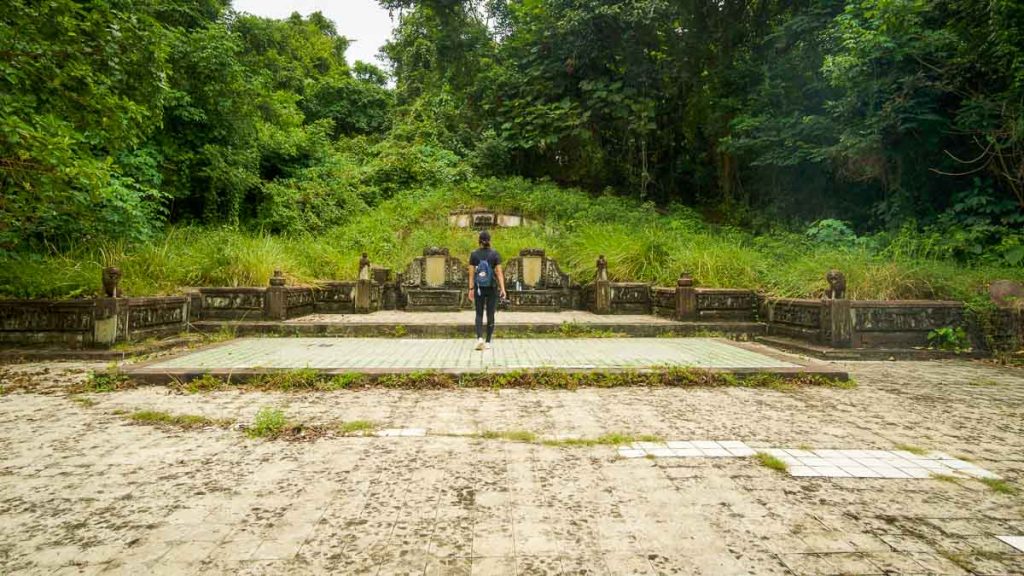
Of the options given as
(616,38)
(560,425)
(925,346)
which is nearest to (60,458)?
(560,425)

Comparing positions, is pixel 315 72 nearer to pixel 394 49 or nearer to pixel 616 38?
pixel 394 49

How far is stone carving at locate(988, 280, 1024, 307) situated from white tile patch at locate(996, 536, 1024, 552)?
24.9 feet

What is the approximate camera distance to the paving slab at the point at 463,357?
5.56 m

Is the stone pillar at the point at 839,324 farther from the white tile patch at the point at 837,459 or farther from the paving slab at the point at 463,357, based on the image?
the white tile patch at the point at 837,459

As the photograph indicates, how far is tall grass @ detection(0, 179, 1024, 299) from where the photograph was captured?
807 centimetres

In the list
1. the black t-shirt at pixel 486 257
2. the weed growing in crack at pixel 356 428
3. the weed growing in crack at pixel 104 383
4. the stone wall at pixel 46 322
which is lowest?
the weed growing in crack at pixel 356 428

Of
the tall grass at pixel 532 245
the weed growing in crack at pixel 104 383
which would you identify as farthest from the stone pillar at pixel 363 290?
the weed growing in crack at pixel 104 383

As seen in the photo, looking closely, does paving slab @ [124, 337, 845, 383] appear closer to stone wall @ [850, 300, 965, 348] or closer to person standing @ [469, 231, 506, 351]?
person standing @ [469, 231, 506, 351]

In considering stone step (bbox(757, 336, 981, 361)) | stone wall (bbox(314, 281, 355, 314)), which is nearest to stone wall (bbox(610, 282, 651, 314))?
stone step (bbox(757, 336, 981, 361))

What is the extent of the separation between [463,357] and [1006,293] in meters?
8.77

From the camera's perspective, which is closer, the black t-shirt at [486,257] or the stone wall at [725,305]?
the black t-shirt at [486,257]

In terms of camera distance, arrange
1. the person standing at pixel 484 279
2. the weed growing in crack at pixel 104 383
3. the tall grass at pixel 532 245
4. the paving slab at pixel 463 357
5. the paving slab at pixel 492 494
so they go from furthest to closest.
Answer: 1. the tall grass at pixel 532 245
2. the person standing at pixel 484 279
3. the paving slab at pixel 463 357
4. the weed growing in crack at pixel 104 383
5. the paving slab at pixel 492 494

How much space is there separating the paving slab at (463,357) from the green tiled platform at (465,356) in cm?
1

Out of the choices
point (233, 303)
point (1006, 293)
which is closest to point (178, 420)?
point (233, 303)
